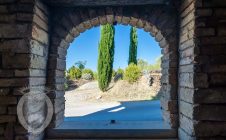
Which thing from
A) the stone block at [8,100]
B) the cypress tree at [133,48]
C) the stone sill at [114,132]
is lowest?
the stone sill at [114,132]

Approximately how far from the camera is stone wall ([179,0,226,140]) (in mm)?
3281

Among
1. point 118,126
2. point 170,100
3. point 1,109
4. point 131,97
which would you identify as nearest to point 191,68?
point 170,100

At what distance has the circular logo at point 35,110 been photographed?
3506mm

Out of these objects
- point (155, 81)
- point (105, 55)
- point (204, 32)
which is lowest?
point (155, 81)

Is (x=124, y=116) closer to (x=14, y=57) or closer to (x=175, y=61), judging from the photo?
(x=175, y=61)

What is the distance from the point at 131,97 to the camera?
12703 millimetres


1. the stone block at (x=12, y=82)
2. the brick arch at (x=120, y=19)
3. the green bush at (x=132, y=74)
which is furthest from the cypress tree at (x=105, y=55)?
the stone block at (x=12, y=82)

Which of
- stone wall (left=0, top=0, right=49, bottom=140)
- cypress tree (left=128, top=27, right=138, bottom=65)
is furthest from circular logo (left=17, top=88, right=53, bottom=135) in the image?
cypress tree (left=128, top=27, right=138, bottom=65)

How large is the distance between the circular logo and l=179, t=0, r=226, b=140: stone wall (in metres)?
2.17

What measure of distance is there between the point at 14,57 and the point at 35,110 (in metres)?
0.85

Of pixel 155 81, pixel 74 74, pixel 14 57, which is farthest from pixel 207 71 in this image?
pixel 74 74

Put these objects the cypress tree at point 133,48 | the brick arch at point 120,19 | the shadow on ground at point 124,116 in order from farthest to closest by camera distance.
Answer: the cypress tree at point 133,48 → the shadow on ground at point 124,116 → the brick arch at point 120,19

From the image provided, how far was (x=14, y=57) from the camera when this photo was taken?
11.5 ft

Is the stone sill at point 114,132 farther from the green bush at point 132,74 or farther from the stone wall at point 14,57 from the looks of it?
the green bush at point 132,74
